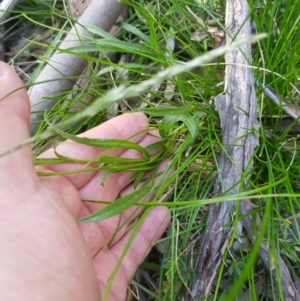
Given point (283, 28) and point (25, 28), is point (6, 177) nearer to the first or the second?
point (283, 28)

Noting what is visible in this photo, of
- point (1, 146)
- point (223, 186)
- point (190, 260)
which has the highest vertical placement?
point (1, 146)

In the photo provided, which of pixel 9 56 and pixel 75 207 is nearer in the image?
pixel 75 207

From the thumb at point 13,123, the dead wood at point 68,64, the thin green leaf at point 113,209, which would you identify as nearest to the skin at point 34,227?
the thumb at point 13,123

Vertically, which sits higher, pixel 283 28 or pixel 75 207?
pixel 283 28

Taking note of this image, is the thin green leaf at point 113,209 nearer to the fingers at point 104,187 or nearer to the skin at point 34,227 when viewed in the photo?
the skin at point 34,227

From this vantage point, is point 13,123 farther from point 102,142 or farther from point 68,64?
point 68,64

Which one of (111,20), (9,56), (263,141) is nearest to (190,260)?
(263,141)

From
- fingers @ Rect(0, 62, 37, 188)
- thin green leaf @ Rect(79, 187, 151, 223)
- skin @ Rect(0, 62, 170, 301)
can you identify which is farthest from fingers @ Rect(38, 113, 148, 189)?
thin green leaf @ Rect(79, 187, 151, 223)
